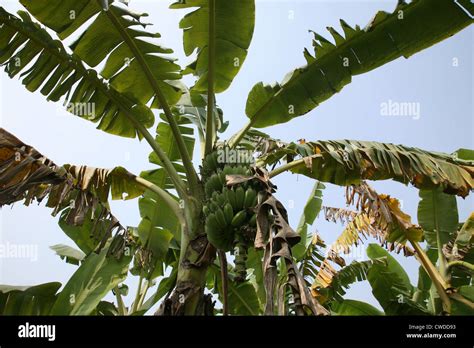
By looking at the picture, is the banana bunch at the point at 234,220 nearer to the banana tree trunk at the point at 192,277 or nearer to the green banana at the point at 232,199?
the green banana at the point at 232,199

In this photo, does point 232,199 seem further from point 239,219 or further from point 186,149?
point 186,149

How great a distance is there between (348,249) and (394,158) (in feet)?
7.25

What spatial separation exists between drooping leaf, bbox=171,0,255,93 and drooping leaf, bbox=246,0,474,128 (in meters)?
0.27

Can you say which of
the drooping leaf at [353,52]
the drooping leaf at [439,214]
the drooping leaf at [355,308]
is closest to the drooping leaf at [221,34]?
the drooping leaf at [353,52]

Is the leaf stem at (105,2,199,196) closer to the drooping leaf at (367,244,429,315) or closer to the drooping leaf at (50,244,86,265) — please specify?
the drooping leaf at (50,244,86,265)

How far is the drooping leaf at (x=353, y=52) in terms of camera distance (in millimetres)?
2887

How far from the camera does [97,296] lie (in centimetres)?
289

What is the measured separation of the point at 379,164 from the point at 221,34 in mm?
1339

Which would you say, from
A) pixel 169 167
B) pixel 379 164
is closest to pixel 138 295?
pixel 169 167

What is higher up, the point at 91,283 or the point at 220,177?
the point at 220,177

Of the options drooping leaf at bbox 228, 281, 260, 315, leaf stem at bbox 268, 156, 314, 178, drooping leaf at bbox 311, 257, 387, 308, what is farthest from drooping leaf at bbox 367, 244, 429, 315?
leaf stem at bbox 268, 156, 314, 178

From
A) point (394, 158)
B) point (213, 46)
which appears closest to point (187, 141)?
point (213, 46)

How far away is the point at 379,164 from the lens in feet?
9.14
